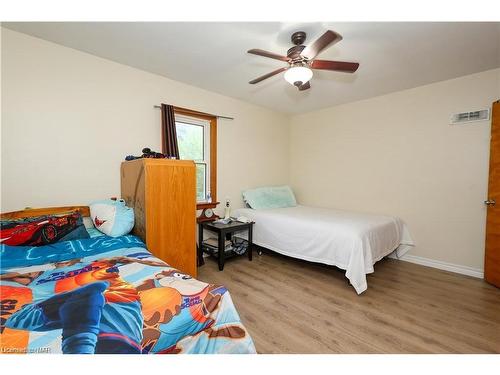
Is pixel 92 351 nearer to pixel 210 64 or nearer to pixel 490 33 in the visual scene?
pixel 210 64

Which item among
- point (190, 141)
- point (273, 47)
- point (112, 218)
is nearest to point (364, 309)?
point (112, 218)

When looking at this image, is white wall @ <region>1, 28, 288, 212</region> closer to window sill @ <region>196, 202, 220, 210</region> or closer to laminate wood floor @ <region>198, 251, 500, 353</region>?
window sill @ <region>196, 202, 220, 210</region>

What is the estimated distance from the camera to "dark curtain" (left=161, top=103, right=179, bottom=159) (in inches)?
108

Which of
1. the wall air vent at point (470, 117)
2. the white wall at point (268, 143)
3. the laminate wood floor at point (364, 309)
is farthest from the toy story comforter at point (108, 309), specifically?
the wall air vent at point (470, 117)

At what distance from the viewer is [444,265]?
9.57 ft

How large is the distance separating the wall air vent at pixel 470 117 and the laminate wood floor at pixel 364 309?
190cm

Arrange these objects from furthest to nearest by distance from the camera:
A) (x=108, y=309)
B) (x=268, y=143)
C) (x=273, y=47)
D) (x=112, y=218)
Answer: (x=268, y=143)
(x=273, y=47)
(x=112, y=218)
(x=108, y=309)

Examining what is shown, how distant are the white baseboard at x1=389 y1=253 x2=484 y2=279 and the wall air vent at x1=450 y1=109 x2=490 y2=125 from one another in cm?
180

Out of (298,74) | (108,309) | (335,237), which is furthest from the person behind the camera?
(335,237)

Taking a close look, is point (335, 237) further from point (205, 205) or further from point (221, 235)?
point (205, 205)

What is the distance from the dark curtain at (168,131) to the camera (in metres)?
2.75

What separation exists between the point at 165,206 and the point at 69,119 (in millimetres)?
1302
